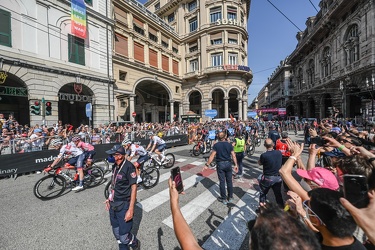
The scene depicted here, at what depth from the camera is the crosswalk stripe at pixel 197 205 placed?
13.0ft

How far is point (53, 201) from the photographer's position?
4.88 meters

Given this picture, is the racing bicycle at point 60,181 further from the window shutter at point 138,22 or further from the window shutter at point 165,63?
the window shutter at point 165,63

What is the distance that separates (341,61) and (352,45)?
2678 mm

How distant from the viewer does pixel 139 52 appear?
25266 millimetres

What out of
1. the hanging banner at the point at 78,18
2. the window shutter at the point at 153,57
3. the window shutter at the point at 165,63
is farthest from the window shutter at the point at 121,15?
the window shutter at the point at 165,63

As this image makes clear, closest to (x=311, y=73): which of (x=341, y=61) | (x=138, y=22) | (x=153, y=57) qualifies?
(x=341, y=61)

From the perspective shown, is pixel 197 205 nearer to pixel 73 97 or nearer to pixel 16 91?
pixel 16 91

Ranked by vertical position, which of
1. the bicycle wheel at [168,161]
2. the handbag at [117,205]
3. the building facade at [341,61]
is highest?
the building facade at [341,61]

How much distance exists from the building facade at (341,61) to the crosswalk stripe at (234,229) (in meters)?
21.6

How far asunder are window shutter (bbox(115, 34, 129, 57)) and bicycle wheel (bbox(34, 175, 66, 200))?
67.5 feet

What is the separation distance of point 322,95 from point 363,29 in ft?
41.6

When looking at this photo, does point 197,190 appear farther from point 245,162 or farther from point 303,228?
point 303,228

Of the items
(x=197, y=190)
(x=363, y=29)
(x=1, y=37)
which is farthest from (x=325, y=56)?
(x=1, y=37)

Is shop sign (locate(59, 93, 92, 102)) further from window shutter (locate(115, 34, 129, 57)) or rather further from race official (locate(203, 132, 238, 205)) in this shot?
race official (locate(203, 132, 238, 205))
